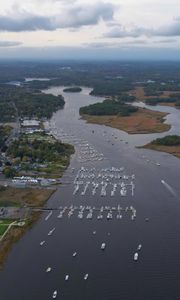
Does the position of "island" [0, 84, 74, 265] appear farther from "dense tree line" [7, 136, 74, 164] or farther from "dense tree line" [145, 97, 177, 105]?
"dense tree line" [145, 97, 177, 105]

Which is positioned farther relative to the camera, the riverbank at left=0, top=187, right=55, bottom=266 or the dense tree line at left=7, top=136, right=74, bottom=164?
the dense tree line at left=7, top=136, right=74, bottom=164

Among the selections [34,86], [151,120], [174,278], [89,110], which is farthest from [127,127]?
[34,86]

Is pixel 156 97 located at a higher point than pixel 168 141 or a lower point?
lower

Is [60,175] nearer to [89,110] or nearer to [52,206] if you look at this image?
[52,206]

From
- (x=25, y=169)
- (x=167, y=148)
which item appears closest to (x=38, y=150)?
(x=25, y=169)

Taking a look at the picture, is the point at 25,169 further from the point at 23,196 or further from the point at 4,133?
the point at 4,133

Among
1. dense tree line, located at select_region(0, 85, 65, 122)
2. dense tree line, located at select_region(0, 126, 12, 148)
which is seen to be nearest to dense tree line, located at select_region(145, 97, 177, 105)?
dense tree line, located at select_region(0, 85, 65, 122)
